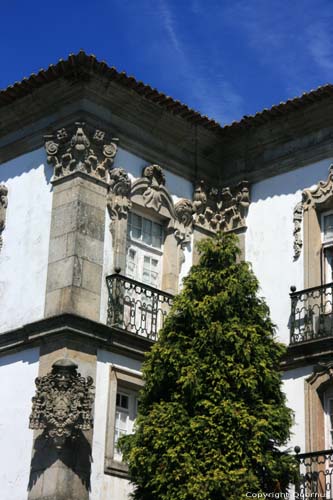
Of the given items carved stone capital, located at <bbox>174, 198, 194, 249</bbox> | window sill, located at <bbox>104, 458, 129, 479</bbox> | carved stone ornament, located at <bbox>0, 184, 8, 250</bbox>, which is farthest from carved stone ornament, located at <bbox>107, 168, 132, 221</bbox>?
window sill, located at <bbox>104, 458, 129, 479</bbox>

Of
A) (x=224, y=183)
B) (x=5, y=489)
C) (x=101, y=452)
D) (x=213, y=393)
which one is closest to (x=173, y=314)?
(x=213, y=393)

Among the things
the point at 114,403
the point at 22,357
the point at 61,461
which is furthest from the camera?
the point at 22,357

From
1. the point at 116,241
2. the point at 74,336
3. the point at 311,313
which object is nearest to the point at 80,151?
the point at 116,241

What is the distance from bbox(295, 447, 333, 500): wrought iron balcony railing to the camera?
46.5 feet

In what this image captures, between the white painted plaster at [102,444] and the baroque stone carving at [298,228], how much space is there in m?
3.08

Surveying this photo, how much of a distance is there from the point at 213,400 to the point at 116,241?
361 cm

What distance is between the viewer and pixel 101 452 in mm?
14531

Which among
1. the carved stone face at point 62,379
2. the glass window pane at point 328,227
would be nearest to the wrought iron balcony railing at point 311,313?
the glass window pane at point 328,227

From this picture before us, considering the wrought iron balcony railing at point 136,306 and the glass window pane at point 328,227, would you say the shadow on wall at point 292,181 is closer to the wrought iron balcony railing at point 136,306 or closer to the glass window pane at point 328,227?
the glass window pane at point 328,227

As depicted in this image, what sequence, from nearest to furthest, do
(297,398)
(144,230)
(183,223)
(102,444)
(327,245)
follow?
(102,444) < (297,398) < (327,245) < (144,230) < (183,223)

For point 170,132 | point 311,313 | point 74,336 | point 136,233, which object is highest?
point 170,132

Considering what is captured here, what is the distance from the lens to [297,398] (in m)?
15.4

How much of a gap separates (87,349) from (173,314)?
162cm

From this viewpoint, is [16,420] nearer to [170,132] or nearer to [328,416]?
[328,416]
